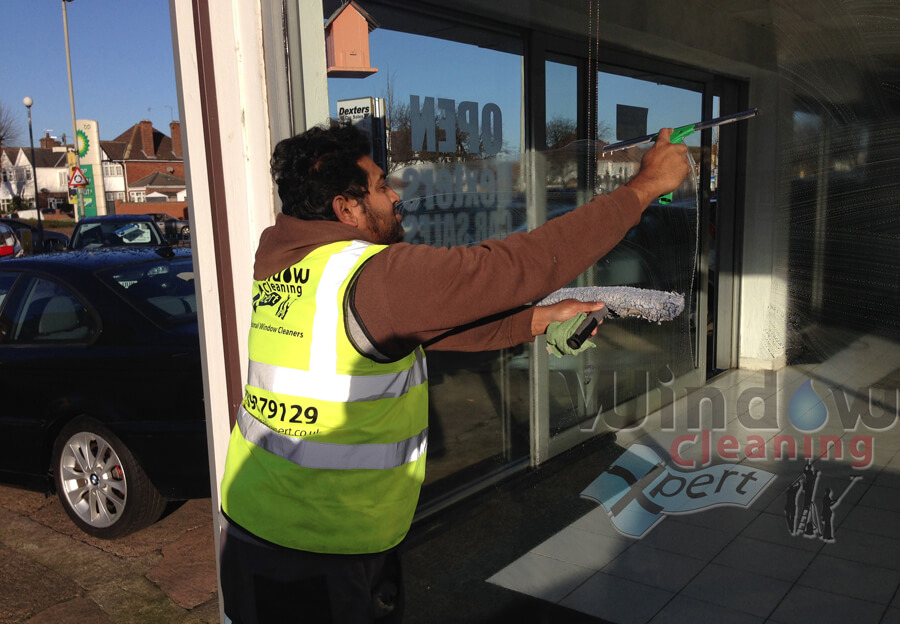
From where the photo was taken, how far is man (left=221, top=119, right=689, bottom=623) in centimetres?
150

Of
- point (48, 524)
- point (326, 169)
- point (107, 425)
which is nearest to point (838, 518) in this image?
point (326, 169)

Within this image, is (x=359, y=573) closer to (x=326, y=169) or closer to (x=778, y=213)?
(x=326, y=169)

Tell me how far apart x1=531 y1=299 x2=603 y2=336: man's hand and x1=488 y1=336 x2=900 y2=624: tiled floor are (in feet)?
2.89

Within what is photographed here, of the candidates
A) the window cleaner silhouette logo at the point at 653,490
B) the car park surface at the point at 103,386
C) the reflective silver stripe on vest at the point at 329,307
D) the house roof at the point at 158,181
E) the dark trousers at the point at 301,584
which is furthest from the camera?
the house roof at the point at 158,181

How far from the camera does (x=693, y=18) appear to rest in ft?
8.95

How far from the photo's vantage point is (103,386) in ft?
13.2

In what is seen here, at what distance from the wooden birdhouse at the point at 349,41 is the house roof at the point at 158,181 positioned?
208 feet

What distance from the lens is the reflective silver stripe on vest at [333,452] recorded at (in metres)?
1.65

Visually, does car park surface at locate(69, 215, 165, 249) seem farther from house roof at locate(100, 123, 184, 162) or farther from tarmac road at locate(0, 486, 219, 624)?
house roof at locate(100, 123, 184, 162)

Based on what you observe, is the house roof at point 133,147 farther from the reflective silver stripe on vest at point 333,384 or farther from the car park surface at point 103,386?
the reflective silver stripe on vest at point 333,384

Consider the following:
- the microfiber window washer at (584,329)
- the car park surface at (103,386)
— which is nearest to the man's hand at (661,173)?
the microfiber window washer at (584,329)

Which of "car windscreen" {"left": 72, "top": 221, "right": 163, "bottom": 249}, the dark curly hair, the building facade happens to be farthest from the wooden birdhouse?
"car windscreen" {"left": 72, "top": 221, "right": 163, "bottom": 249}

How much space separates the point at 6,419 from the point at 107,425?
2.79ft

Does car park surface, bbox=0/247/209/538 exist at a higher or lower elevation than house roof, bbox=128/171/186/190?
lower
